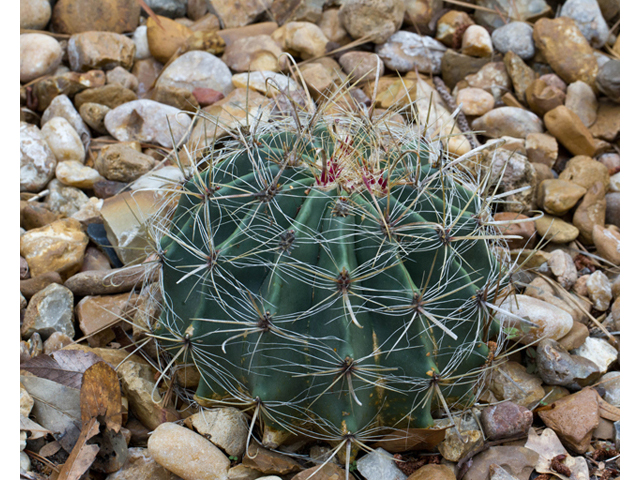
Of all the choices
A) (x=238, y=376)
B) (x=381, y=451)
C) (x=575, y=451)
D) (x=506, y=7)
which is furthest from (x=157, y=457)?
(x=506, y=7)

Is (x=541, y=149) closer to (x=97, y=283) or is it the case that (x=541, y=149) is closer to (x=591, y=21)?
(x=591, y=21)

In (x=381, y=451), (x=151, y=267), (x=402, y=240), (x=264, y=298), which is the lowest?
(x=381, y=451)

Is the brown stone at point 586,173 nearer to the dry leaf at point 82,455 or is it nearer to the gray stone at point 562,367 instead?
the gray stone at point 562,367

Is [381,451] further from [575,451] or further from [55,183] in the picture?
[55,183]

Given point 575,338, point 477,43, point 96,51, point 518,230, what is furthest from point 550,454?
point 96,51

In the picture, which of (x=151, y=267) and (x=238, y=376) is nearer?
(x=238, y=376)

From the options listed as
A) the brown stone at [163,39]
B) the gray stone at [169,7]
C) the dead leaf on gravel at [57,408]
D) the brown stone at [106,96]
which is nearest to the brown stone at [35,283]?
the dead leaf on gravel at [57,408]
